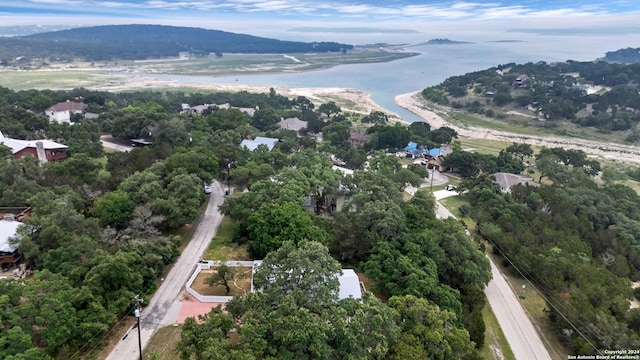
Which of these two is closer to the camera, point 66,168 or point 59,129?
point 66,168

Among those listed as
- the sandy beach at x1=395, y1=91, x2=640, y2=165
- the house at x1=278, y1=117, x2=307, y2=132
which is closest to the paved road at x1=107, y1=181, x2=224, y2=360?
the house at x1=278, y1=117, x2=307, y2=132

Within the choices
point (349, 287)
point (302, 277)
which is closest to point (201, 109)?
point (349, 287)

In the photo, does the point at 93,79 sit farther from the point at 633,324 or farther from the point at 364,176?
the point at 633,324

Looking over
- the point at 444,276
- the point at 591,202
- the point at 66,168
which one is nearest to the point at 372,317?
the point at 444,276

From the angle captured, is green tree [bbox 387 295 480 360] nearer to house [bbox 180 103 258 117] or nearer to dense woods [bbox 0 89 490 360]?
dense woods [bbox 0 89 490 360]

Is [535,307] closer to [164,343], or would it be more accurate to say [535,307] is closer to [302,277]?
[302,277]

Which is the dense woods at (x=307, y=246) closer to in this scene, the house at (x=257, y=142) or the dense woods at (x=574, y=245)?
the dense woods at (x=574, y=245)
